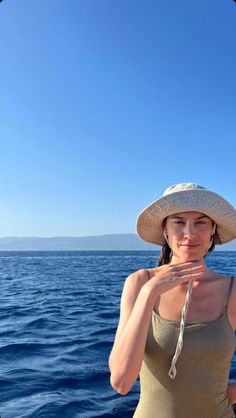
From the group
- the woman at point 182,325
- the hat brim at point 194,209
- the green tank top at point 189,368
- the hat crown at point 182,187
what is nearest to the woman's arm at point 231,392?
the woman at point 182,325

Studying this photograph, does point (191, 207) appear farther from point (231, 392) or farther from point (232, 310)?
point (231, 392)

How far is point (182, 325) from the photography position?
199cm

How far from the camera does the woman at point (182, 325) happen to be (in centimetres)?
187

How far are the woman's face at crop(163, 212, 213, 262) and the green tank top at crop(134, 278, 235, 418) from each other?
368 millimetres

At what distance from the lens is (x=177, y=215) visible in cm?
221

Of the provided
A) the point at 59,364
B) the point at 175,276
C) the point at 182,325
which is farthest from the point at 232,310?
the point at 59,364

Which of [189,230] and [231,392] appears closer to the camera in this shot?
[189,230]

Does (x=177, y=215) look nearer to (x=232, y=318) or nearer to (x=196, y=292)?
(x=196, y=292)

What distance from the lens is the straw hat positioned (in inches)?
84.8

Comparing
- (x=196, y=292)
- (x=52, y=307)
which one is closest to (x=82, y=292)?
(x=52, y=307)

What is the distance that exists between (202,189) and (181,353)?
36.0 inches

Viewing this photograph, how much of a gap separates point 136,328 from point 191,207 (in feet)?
2.44

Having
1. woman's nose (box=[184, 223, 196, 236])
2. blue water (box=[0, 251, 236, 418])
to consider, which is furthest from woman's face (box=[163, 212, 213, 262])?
blue water (box=[0, 251, 236, 418])

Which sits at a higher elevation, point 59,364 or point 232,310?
point 232,310
